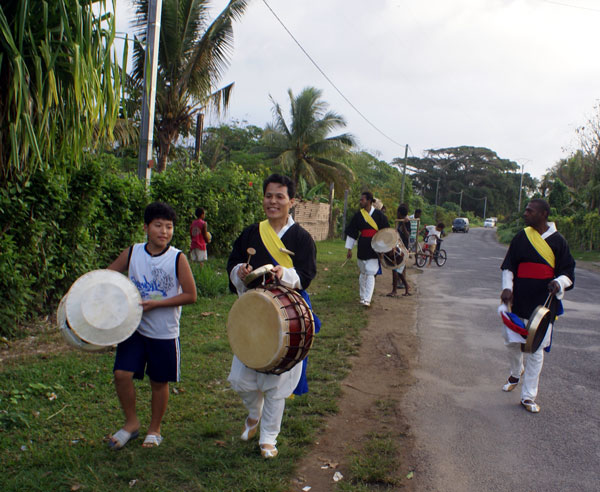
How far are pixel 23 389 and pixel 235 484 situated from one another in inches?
97.4

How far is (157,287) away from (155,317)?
0.69 feet

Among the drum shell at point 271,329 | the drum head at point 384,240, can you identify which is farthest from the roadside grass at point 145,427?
the drum head at point 384,240

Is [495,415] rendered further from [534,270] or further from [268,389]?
[268,389]

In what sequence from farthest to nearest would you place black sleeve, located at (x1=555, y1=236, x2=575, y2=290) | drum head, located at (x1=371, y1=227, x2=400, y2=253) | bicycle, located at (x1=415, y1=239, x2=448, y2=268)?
bicycle, located at (x1=415, y1=239, x2=448, y2=268)
drum head, located at (x1=371, y1=227, x2=400, y2=253)
black sleeve, located at (x1=555, y1=236, x2=575, y2=290)

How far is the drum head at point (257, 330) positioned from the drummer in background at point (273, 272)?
0.23 meters

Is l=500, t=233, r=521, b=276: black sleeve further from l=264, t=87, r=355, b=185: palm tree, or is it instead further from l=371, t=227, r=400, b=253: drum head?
l=264, t=87, r=355, b=185: palm tree

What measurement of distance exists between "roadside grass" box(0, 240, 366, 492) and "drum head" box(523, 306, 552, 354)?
62.6 inches

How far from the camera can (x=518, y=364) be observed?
5.14 metres

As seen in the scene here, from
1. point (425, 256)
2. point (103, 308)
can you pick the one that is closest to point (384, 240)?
point (103, 308)

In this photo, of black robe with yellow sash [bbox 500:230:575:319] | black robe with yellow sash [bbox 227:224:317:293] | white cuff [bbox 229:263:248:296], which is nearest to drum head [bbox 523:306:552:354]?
black robe with yellow sash [bbox 500:230:575:319]

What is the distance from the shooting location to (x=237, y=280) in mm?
3775

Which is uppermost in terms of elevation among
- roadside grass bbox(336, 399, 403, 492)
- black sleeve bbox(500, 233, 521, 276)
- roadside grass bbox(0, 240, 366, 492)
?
black sleeve bbox(500, 233, 521, 276)

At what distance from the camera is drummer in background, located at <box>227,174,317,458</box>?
3.58 metres

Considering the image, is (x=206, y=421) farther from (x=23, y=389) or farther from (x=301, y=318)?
(x=23, y=389)
